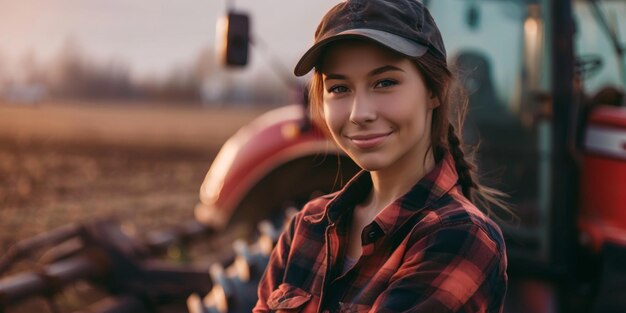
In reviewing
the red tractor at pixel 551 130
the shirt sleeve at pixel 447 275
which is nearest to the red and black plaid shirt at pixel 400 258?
the shirt sleeve at pixel 447 275

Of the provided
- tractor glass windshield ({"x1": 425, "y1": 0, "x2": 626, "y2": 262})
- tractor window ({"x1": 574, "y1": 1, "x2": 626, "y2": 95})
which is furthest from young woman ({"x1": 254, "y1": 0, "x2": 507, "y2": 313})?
tractor window ({"x1": 574, "y1": 1, "x2": 626, "y2": 95})

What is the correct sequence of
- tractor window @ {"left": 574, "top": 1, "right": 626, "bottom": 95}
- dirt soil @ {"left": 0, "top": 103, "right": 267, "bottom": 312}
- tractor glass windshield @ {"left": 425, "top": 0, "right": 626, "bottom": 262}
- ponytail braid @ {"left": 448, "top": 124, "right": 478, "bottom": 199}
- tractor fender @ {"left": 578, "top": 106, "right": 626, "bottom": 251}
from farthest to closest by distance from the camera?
1. dirt soil @ {"left": 0, "top": 103, "right": 267, "bottom": 312}
2. tractor window @ {"left": 574, "top": 1, "right": 626, "bottom": 95}
3. tractor glass windshield @ {"left": 425, "top": 0, "right": 626, "bottom": 262}
4. tractor fender @ {"left": 578, "top": 106, "right": 626, "bottom": 251}
5. ponytail braid @ {"left": 448, "top": 124, "right": 478, "bottom": 199}

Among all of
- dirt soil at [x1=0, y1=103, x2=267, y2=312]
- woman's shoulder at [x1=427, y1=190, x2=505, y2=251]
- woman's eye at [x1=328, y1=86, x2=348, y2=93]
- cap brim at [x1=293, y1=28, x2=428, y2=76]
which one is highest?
cap brim at [x1=293, y1=28, x2=428, y2=76]

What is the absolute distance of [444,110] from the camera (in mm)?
1560

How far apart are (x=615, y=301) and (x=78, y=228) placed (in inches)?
96.3

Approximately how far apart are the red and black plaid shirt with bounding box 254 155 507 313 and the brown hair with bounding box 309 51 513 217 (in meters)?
0.06

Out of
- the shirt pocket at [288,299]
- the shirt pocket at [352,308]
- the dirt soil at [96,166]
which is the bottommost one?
the dirt soil at [96,166]

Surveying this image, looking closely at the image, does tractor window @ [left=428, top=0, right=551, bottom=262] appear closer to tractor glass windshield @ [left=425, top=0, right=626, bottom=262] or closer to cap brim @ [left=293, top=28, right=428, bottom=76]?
tractor glass windshield @ [left=425, top=0, right=626, bottom=262]

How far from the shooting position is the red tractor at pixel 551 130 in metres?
3.14

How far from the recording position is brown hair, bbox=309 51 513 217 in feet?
4.88

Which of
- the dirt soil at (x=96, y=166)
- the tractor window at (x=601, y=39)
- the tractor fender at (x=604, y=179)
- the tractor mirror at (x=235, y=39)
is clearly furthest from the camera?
the dirt soil at (x=96, y=166)

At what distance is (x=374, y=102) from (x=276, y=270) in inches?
17.6

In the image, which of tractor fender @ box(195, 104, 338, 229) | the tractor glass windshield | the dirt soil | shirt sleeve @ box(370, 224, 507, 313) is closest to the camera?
shirt sleeve @ box(370, 224, 507, 313)

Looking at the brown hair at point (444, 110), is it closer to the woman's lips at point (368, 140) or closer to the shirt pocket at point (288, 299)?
the woman's lips at point (368, 140)
